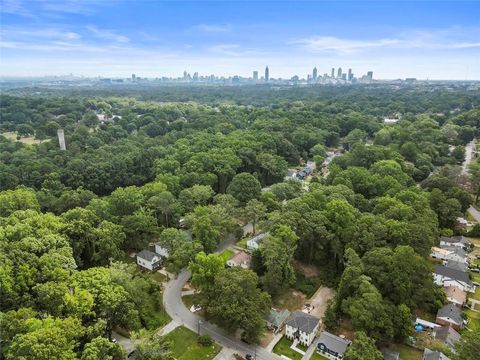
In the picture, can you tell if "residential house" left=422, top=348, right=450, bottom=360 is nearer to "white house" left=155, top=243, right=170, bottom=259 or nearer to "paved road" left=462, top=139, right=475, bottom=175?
"white house" left=155, top=243, right=170, bottom=259

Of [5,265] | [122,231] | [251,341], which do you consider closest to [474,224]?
[251,341]

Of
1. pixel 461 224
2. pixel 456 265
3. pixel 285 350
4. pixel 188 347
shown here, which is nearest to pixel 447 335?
pixel 456 265

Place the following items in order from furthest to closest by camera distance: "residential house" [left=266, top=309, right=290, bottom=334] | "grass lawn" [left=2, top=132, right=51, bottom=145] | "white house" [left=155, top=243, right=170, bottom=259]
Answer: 1. "grass lawn" [left=2, top=132, right=51, bottom=145]
2. "white house" [left=155, top=243, right=170, bottom=259]
3. "residential house" [left=266, top=309, right=290, bottom=334]

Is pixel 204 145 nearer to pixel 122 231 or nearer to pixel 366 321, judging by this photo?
pixel 122 231

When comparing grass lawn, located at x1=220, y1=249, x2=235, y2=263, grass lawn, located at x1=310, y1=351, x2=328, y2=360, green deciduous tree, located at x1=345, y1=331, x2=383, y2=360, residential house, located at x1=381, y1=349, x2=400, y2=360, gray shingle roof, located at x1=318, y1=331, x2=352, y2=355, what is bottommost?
grass lawn, located at x1=310, y1=351, x2=328, y2=360

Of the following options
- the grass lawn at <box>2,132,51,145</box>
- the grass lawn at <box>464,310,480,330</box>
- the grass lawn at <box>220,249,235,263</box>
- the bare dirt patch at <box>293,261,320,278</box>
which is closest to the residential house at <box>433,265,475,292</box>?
the grass lawn at <box>464,310,480,330</box>
